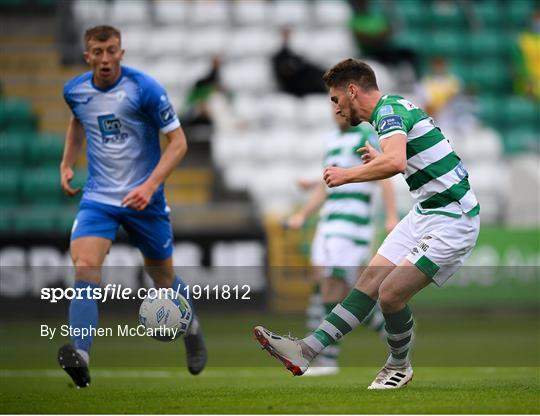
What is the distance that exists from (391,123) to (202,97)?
1316 cm

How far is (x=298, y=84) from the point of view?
2106 cm

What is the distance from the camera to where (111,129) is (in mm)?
8453

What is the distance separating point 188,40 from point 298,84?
248cm

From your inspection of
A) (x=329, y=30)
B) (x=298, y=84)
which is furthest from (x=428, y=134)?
(x=329, y=30)

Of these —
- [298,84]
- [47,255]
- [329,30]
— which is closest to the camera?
[47,255]

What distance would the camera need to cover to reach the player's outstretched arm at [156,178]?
26.8 ft

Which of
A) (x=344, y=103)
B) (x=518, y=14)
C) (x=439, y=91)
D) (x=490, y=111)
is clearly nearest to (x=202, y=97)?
(x=439, y=91)

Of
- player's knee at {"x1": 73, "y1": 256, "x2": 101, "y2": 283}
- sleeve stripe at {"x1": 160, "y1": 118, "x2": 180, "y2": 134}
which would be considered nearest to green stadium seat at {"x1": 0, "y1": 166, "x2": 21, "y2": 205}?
sleeve stripe at {"x1": 160, "y1": 118, "x2": 180, "y2": 134}

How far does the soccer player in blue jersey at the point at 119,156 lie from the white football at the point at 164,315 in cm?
45

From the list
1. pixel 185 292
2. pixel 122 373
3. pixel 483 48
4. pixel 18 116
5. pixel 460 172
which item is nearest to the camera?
pixel 460 172

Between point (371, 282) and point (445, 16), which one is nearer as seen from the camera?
point (371, 282)

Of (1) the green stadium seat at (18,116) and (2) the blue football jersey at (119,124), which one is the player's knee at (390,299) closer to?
(2) the blue football jersey at (119,124)

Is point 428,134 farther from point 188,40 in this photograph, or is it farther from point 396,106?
point 188,40

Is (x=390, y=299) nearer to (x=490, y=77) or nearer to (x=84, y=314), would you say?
(x=84, y=314)
